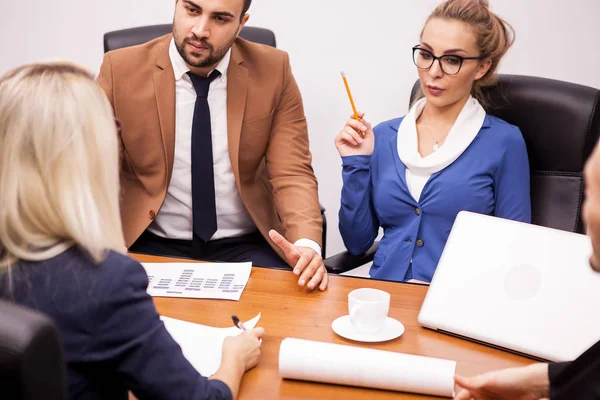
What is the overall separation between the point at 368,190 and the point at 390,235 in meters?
0.14

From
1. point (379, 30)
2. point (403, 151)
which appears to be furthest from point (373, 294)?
point (379, 30)

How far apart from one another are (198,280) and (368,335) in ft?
1.40

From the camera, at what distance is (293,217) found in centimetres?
205

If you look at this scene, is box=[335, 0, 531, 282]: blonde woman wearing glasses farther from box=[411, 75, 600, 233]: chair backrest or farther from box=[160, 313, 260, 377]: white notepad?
box=[160, 313, 260, 377]: white notepad

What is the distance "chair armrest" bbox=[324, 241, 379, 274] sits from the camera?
186 centimetres

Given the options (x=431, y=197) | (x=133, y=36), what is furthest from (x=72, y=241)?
(x=133, y=36)

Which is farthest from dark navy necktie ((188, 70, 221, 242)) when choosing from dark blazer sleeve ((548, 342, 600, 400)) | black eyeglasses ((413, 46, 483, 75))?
dark blazer sleeve ((548, 342, 600, 400))

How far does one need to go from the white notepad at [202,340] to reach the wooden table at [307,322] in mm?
31

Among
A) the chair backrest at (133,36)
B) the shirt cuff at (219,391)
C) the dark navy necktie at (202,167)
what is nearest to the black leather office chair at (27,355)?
the shirt cuff at (219,391)

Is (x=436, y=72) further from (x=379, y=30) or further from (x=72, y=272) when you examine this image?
(x=72, y=272)

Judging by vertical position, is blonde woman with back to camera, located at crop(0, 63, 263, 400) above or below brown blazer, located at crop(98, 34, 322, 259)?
above

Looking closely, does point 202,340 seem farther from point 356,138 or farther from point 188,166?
point 188,166

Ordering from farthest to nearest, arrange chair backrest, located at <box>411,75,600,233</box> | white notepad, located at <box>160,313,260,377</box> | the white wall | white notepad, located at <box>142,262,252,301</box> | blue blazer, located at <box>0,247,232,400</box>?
the white wall < chair backrest, located at <box>411,75,600,233</box> < white notepad, located at <box>142,262,252,301</box> < white notepad, located at <box>160,313,260,377</box> < blue blazer, located at <box>0,247,232,400</box>

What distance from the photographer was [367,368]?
3.64 ft
